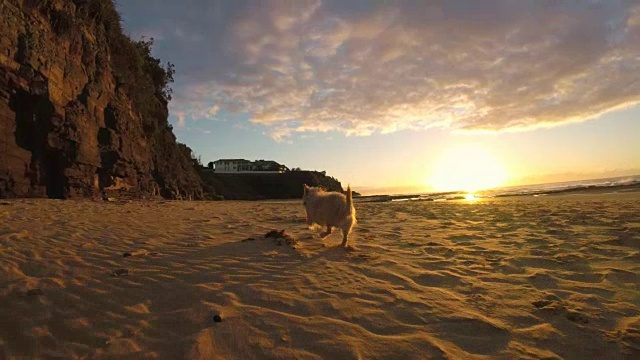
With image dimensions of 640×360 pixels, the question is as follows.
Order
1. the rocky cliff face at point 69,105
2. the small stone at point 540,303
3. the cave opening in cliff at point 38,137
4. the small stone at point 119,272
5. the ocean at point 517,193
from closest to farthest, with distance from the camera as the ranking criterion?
the small stone at point 540,303 → the small stone at point 119,272 → the rocky cliff face at point 69,105 → the cave opening in cliff at point 38,137 → the ocean at point 517,193

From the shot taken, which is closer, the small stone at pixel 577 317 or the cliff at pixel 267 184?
the small stone at pixel 577 317

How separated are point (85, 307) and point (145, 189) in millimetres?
19214

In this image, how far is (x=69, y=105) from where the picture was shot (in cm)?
1496

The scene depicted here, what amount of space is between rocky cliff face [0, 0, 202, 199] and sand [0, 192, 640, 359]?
823 centimetres

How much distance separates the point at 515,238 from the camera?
24.0ft

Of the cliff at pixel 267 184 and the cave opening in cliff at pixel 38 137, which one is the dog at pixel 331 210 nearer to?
the cave opening in cliff at pixel 38 137

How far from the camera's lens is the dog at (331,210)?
6656 mm

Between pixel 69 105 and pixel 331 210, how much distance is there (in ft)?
45.6

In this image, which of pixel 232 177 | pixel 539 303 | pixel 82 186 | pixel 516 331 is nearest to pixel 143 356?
pixel 516 331

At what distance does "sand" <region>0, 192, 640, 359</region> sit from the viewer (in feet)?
9.01

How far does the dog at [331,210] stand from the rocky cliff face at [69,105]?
10.7 meters

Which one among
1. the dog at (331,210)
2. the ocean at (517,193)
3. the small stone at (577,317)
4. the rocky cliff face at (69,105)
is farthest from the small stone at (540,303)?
the ocean at (517,193)

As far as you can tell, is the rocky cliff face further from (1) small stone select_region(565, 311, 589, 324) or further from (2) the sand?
(1) small stone select_region(565, 311, 589, 324)

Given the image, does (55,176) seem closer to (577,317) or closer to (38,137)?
(38,137)
